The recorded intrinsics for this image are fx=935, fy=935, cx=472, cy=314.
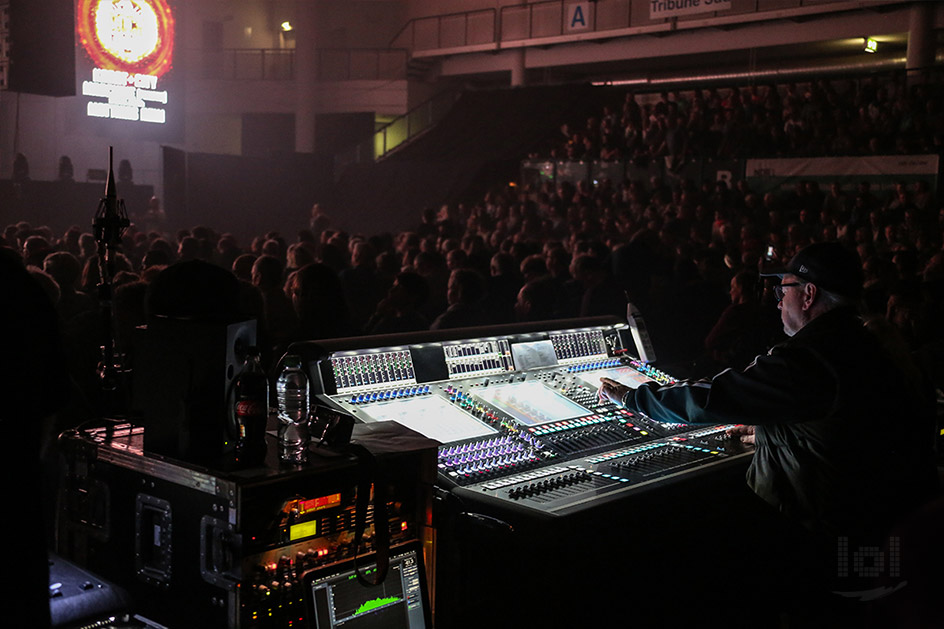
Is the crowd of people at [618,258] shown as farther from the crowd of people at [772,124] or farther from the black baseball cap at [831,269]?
the black baseball cap at [831,269]

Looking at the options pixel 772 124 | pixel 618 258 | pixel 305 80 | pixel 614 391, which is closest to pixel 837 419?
pixel 614 391

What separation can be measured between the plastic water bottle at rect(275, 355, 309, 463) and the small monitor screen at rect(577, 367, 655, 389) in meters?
1.50

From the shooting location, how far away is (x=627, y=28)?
54.6 feet

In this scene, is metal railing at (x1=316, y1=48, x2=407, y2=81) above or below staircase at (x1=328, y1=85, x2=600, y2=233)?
above

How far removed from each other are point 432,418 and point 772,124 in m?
10.9

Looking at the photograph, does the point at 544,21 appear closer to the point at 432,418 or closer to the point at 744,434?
the point at 744,434

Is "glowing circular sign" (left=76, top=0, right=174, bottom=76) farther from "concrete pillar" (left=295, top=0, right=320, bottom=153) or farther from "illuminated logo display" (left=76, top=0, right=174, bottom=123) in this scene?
"concrete pillar" (left=295, top=0, right=320, bottom=153)

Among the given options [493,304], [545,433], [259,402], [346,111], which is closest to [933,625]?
[259,402]

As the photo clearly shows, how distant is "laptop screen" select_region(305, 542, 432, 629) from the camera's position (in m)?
2.60

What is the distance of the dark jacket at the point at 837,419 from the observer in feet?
9.08

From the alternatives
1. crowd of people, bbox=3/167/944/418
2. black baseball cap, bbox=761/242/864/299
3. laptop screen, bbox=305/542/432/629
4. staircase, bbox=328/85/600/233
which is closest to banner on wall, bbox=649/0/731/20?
staircase, bbox=328/85/600/233

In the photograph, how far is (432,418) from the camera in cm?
349

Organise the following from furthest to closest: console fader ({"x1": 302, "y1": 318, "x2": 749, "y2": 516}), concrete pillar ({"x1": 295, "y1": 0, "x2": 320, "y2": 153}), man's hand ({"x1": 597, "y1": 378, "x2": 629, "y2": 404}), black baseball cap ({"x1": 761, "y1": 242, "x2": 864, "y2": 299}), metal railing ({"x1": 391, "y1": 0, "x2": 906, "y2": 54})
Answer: concrete pillar ({"x1": 295, "y1": 0, "x2": 320, "y2": 153})
metal railing ({"x1": 391, "y1": 0, "x2": 906, "y2": 54})
man's hand ({"x1": 597, "y1": 378, "x2": 629, "y2": 404})
console fader ({"x1": 302, "y1": 318, "x2": 749, "y2": 516})
black baseball cap ({"x1": 761, "y1": 242, "x2": 864, "y2": 299})

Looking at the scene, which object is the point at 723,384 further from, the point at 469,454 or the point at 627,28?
the point at 627,28
